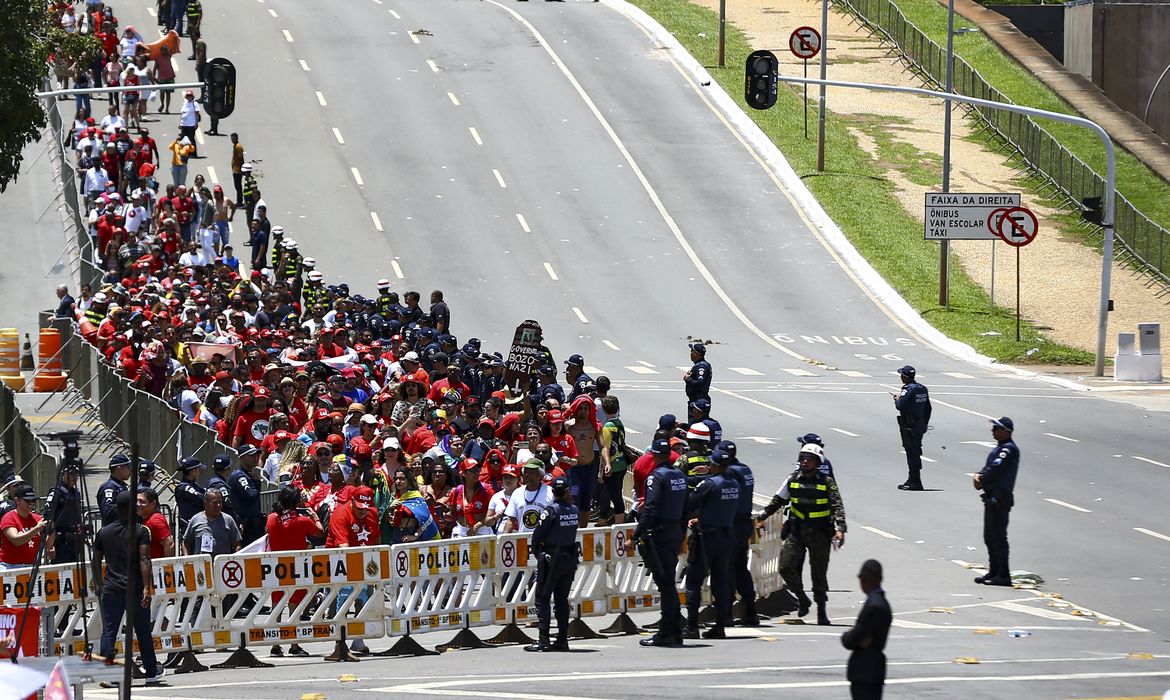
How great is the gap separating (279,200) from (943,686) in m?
35.4

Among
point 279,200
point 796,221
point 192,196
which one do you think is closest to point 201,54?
point 279,200

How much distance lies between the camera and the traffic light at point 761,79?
36812mm

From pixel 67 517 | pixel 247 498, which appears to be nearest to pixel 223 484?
pixel 247 498

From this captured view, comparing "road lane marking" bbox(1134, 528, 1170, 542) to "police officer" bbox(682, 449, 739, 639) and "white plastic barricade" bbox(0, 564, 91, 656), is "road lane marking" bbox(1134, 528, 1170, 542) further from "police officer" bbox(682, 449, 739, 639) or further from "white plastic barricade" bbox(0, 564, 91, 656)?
"white plastic barricade" bbox(0, 564, 91, 656)

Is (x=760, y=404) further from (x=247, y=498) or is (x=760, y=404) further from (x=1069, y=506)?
(x=247, y=498)

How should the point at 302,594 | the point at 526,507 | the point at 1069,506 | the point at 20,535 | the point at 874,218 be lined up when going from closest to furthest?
the point at 20,535 → the point at 302,594 → the point at 526,507 → the point at 1069,506 → the point at 874,218

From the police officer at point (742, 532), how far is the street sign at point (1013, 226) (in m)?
25.5

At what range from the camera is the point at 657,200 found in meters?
49.6

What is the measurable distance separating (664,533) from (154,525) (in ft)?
14.9

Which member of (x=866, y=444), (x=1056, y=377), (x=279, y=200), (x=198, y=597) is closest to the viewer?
(x=198, y=597)

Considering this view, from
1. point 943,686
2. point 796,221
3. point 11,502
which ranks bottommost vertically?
point 943,686

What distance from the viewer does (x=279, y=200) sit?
47.1 meters

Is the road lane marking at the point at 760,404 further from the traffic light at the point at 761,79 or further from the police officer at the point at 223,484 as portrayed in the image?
the police officer at the point at 223,484

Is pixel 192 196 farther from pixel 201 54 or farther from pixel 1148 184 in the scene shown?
pixel 1148 184
